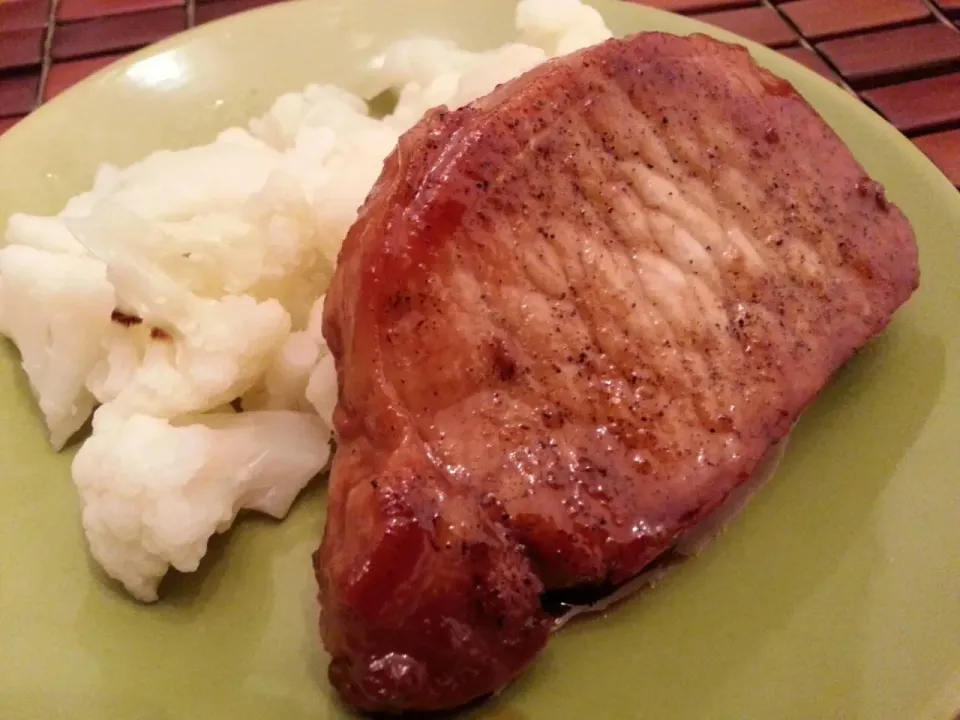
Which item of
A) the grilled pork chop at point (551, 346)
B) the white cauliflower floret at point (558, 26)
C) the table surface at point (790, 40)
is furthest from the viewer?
the table surface at point (790, 40)

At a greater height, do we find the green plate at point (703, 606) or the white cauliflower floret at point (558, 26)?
the white cauliflower floret at point (558, 26)

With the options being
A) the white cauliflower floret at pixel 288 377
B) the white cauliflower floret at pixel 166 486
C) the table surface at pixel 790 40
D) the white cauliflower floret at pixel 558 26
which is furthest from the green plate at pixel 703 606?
the white cauliflower floret at pixel 558 26

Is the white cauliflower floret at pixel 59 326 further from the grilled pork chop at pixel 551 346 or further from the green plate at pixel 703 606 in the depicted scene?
the grilled pork chop at pixel 551 346

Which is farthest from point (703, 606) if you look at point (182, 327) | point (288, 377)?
point (182, 327)

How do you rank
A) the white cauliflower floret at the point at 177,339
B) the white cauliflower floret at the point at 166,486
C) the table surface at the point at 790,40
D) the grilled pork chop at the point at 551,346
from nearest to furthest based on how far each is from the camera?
the grilled pork chop at the point at 551,346 < the white cauliflower floret at the point at 166,486 < the white cauliflower floret at the point at 177,339 < the table surface at the point at 790,40

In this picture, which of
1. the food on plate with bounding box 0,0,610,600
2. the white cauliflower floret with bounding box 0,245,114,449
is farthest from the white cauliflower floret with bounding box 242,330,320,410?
the white cauliflower floret with bounding box 0,245,114,449

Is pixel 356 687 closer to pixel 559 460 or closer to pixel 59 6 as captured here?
pixel 559 460

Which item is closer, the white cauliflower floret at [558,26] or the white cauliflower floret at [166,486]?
the white cauliflower floret at [166,486]
